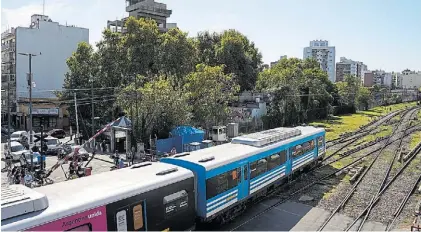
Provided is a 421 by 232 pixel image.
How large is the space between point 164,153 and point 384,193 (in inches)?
609

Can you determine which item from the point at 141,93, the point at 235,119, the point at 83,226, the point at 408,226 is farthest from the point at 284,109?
the point at 83,226

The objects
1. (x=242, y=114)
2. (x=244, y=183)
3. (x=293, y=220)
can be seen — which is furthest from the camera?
(x=242, y=114)

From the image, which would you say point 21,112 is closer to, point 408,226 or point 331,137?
point 331,137

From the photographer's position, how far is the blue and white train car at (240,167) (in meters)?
12.2

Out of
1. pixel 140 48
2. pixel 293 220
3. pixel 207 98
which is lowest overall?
pixel 293 220

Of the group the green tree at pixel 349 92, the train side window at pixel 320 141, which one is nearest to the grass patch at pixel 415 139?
the train side window at pixel 320 141

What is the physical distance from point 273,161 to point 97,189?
912 cm

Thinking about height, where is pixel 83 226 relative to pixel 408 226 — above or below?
above

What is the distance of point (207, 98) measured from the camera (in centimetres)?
3556

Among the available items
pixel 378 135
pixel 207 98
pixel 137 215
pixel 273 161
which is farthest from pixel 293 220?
pixel 378 135

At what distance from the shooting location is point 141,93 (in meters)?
30.2

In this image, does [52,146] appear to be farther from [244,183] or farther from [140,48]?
[244,183]

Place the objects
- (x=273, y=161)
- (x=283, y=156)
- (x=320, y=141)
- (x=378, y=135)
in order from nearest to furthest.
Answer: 1. (x=273, y=161)
2. (x=283, y=156)
3. (x=320, y=141)
4. (x=378, y=135)

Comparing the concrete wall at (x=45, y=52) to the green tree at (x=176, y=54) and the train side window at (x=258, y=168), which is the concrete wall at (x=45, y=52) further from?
the train side window at (x=258, y=168)
